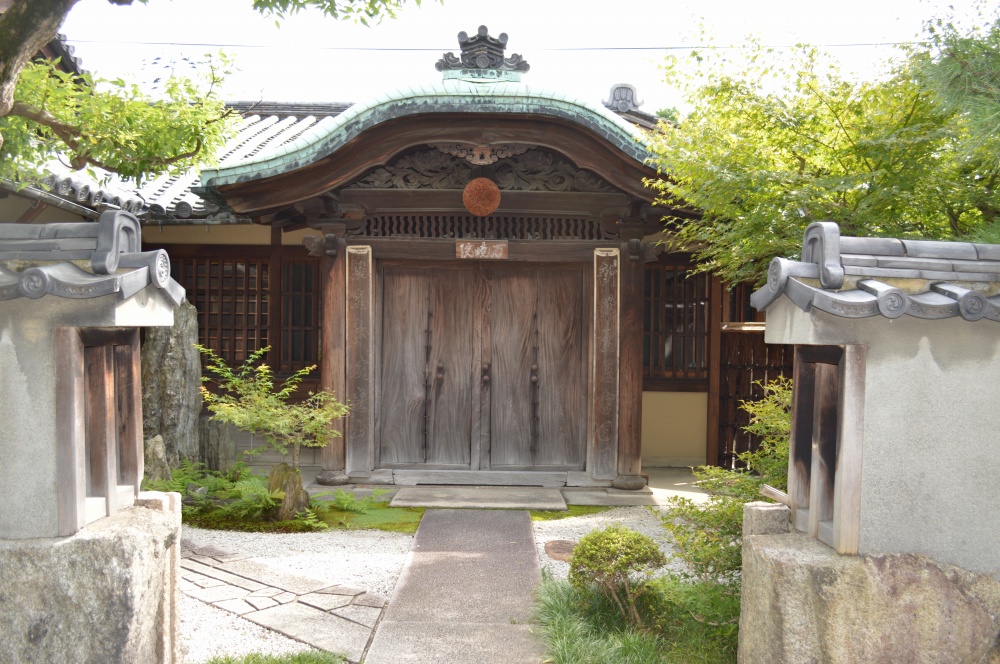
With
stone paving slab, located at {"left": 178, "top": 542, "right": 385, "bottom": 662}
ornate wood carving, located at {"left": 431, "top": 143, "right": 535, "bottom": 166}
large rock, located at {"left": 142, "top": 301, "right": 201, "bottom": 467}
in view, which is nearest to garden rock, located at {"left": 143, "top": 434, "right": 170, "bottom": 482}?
large rock, located at {"left": 142, "top": 301, "right": 201, "bottom": 467}

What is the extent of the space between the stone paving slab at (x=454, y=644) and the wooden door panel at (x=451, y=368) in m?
4.51

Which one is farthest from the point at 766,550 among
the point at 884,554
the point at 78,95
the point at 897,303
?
the point at 78,95

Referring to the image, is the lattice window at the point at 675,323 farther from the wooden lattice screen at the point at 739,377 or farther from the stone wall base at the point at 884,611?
the stone wall base at the point at 884,611

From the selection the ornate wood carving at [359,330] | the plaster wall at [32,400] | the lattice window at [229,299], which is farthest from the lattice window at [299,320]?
the plaster wall at [32,400]

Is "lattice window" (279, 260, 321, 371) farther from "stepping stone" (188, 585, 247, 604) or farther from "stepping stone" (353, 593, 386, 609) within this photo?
"stepping stone" (353, 593, 386, 609)

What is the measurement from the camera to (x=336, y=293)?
29.2 feet

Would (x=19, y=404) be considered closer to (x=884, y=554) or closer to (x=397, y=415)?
(x=884, y=554)

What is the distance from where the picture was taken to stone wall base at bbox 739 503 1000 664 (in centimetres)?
337

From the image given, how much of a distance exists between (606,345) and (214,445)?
4509 mm

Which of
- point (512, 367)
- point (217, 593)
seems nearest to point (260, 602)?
point (217, 593)

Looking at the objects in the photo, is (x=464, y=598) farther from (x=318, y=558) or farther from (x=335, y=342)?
(x=335, y=342)

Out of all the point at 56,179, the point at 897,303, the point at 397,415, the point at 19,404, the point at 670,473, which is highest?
the point at 56,179

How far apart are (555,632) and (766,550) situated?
1607mm

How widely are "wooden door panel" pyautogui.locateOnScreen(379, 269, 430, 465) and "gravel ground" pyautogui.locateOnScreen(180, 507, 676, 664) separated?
2.12 m
